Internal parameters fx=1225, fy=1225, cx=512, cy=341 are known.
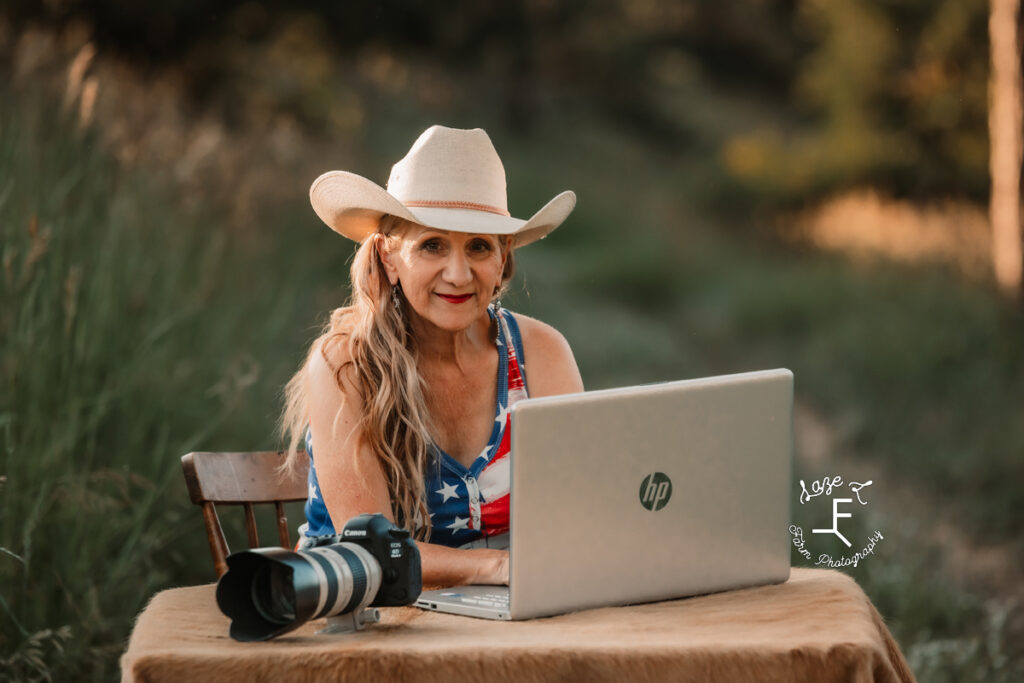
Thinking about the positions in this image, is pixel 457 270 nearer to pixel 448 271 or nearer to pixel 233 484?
pixel 448 271

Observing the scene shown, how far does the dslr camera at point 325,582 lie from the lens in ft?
5.80

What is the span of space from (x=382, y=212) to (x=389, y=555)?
927 millimetres

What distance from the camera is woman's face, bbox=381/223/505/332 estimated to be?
98.3 inches

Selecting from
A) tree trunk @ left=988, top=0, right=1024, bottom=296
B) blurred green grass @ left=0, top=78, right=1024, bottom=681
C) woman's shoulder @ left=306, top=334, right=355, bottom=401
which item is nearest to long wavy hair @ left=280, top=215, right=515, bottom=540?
woman's shoulder @ left=306, top=334, right=355, bottom=401

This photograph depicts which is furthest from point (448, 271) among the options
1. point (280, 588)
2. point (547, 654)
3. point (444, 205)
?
point (547, 654)

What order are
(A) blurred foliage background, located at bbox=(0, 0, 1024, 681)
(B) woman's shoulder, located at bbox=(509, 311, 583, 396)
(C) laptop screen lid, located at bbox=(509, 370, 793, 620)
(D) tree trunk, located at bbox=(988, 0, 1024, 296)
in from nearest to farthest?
(C) laptop screen lid, located at bbox=(509, 370, 793, 620) → (B) woman's shoulder, located at bbox=(509, 311, 583, 396) → (A) blurred foliage background, located at bbox=(0, 0, 1024, 681) → (D) tree trunk, located at bbox=(988, 0, 1024, 296)

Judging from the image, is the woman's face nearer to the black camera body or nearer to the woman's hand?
the woman's hand

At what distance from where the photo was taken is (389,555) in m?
1.91

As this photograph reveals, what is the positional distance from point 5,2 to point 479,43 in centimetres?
785

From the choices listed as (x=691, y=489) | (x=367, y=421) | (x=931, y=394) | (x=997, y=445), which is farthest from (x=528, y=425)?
(x=931, y=394)

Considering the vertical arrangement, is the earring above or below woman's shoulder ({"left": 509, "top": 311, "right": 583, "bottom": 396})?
above

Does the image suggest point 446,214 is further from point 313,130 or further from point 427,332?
point 313,130

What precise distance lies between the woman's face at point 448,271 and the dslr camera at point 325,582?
2.21ft

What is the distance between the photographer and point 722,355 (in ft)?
31.7
